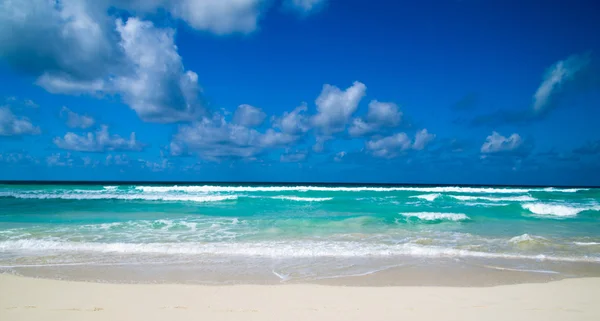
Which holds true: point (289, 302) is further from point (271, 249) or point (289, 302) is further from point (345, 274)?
point (271, 249)

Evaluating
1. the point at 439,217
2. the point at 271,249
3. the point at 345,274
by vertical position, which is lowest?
the point at 345,274

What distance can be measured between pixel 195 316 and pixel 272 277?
2012mm

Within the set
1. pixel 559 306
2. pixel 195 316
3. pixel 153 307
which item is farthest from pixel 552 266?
pixel 153 307

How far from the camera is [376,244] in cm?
858

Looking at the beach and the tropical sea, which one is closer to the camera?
the beach

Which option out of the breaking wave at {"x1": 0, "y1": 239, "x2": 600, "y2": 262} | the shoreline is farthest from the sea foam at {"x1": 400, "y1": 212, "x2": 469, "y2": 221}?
the shoreline

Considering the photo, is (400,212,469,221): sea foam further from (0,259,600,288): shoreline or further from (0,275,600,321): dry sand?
(0,275,600,321): dry sand

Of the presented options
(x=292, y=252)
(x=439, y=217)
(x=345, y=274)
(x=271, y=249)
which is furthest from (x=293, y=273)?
(x=439, y=217)

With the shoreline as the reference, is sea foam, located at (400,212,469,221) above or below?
above

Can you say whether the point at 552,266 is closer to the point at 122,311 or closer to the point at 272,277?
the point at 272,277

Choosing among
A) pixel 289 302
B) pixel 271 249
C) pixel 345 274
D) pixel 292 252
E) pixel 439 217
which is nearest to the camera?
pixel 289 302

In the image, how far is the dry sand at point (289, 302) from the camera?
4043 millimetres

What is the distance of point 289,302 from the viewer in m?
4.48

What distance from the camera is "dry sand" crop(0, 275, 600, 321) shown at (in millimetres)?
4043
